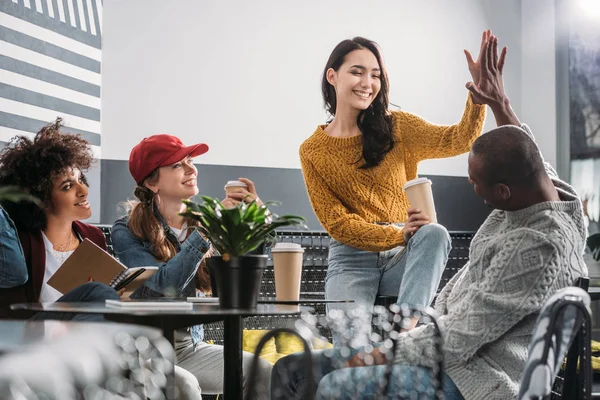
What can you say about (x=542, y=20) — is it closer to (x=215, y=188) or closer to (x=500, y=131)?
(x=215, y=188)

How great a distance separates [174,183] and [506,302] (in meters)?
1.55

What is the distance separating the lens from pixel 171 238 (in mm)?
2830

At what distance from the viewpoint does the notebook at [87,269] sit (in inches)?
86.9

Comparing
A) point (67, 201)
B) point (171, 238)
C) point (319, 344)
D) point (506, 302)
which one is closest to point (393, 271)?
point (171, 238)

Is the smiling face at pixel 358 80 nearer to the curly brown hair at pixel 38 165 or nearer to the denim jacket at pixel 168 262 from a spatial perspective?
the denim jacket at pixel 168 262

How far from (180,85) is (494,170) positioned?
2.84 meters

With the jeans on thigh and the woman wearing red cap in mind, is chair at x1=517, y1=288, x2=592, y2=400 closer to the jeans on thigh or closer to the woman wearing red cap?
the woman wearing red cap

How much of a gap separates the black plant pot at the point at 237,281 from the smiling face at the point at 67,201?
3.47ft

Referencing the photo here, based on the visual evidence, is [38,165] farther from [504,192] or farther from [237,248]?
[504,192]

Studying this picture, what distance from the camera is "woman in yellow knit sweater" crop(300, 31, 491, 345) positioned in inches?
114

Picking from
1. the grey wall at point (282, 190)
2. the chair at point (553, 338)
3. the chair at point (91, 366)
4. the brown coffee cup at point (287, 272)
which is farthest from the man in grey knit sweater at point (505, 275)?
the grey wall at point (282, 190)

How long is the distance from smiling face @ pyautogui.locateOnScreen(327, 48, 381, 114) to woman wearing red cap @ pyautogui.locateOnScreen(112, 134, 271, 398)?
0.59m

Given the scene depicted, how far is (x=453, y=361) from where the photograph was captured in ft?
5.79

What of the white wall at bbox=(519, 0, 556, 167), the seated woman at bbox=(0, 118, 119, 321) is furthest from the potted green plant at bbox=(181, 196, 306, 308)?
the white wall at bbox=(519, 0, 556, 167)
